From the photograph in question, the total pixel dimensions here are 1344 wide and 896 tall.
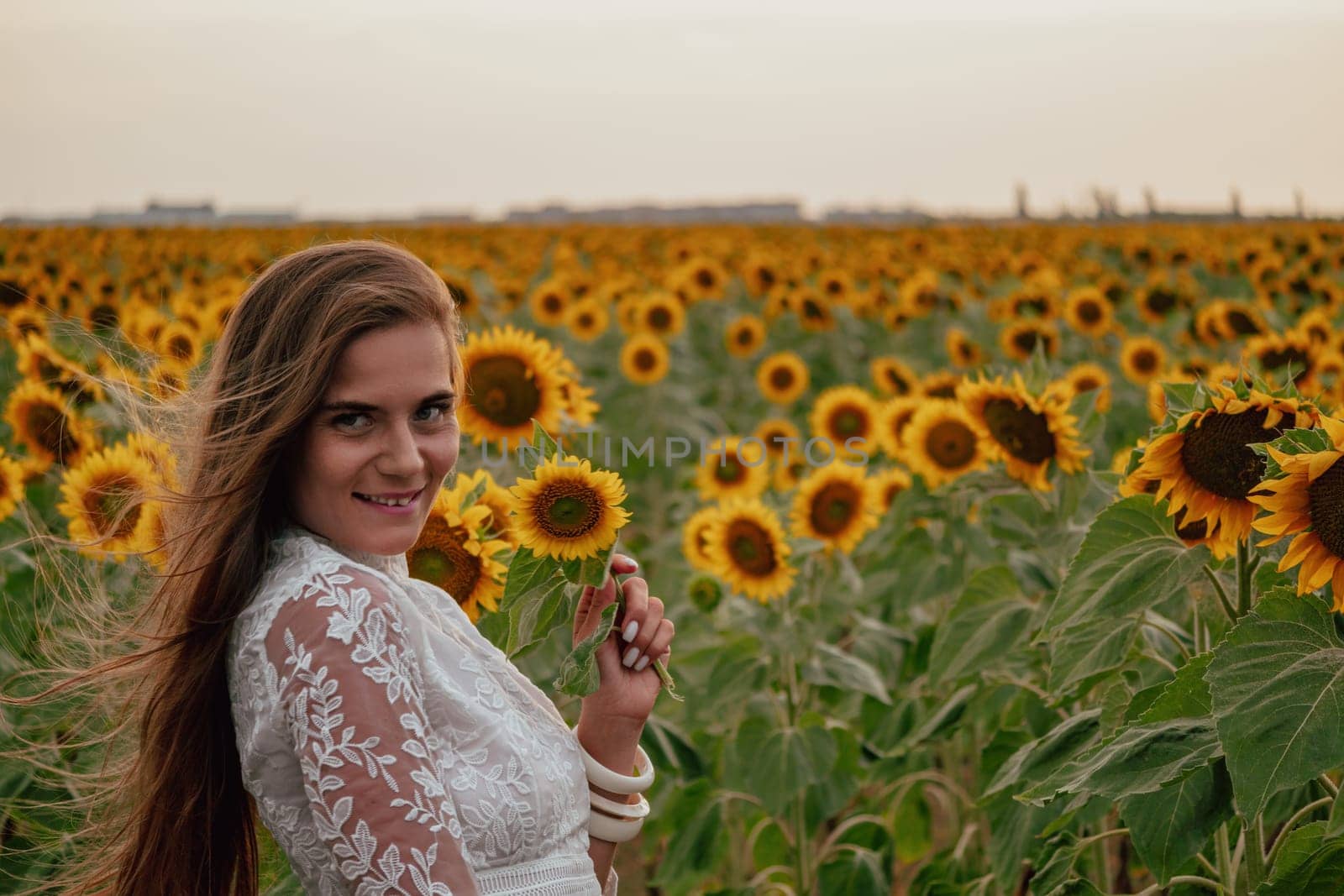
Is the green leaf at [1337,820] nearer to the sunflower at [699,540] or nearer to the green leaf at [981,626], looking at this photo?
the green leaf at [981,626]

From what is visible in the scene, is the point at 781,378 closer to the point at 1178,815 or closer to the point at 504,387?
the point at 504,387

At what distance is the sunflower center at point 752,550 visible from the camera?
399cm

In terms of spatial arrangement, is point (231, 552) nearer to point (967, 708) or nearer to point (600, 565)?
point (600, 565)

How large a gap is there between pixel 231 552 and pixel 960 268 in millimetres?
11084

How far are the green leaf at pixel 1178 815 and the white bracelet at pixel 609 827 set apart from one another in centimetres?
85

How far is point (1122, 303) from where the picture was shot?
10.1m

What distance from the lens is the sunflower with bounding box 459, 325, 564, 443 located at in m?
3.79

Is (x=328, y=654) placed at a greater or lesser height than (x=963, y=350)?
greater

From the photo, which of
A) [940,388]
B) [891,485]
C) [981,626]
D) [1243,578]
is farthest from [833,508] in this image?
[1243,578]

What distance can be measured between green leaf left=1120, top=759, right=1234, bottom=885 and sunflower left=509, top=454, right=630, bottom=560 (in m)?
1.02

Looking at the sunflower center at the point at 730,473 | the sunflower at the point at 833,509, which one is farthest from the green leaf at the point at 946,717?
the sunflower center at the point at 730,473

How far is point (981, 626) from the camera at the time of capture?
329 centimetres

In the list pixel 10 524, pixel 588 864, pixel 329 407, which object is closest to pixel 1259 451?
pixel 588 864

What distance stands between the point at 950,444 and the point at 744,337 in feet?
15.5
